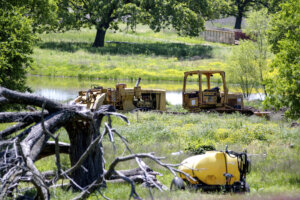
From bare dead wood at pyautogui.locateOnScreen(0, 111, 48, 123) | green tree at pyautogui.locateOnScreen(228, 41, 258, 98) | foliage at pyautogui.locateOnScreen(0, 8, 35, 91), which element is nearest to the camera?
bare dead wood at pyautogui.locateOnScreen(0, 111, 48, 123)

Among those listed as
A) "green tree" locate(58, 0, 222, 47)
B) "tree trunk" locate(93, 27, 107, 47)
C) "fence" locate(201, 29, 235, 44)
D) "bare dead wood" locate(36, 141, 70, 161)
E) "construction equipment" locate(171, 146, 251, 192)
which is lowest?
"construction equipment" locate(171, 146, 251, 192)

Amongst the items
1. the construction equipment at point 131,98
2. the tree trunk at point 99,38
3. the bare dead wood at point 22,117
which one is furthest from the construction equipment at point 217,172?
the tree trunk at point 99,38

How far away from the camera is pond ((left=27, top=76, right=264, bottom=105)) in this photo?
38812mm

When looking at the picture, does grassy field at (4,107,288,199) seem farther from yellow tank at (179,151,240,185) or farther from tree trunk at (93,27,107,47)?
tree trunk at (93,27,107,47)

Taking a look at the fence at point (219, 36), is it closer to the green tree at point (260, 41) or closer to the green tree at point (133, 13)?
the green tree at point (133, 13)

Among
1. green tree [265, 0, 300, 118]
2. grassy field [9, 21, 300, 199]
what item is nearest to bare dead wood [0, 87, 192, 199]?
grassy field [9, 21, 300, 199]

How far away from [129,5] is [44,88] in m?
21.1

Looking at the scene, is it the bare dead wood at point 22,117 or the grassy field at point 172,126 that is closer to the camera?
the bare dead wood at point 22,117

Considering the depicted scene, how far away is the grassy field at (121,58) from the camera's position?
52875 millimetres

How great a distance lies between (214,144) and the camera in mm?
18297

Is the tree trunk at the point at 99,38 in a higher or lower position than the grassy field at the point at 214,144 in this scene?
higher

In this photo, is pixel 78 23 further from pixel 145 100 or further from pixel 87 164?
pixel 87 164

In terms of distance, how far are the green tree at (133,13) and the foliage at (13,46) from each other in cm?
3355

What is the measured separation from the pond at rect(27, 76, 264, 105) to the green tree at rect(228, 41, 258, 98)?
178 cm
